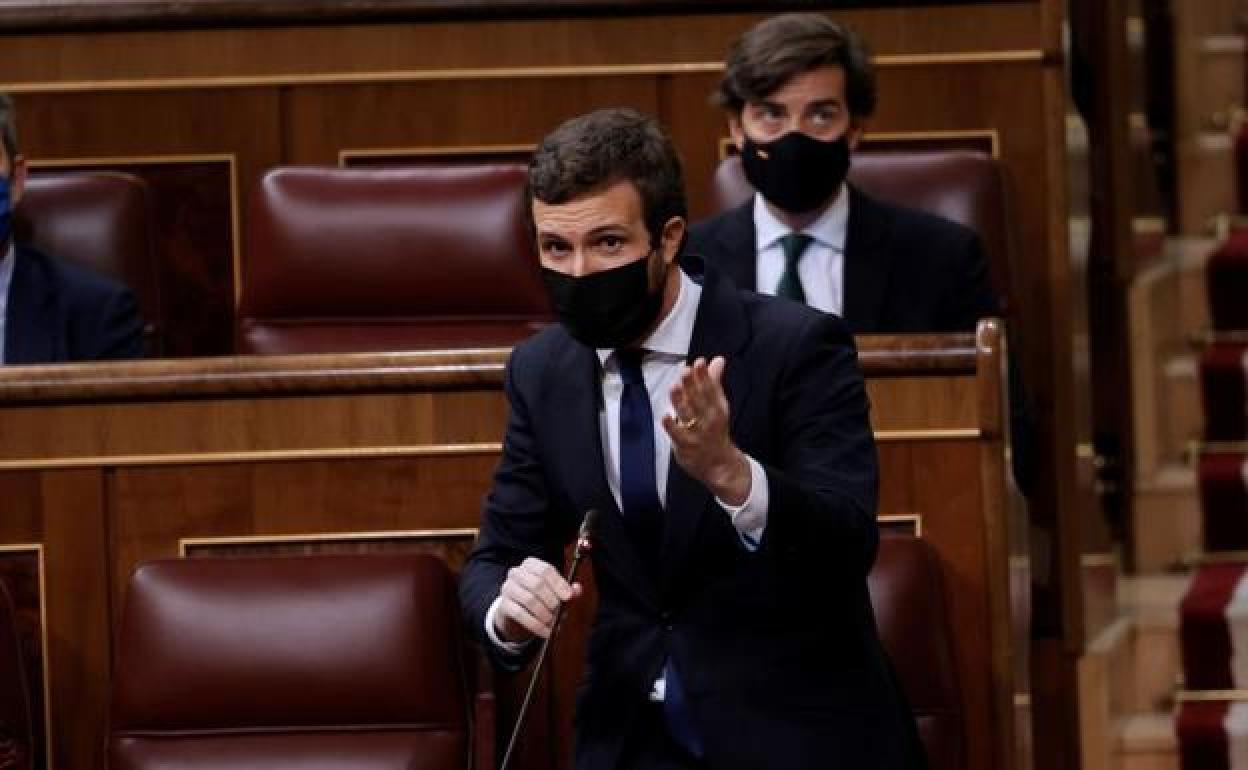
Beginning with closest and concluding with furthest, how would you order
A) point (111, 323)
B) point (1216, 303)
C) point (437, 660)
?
point (437, 660) → point (111, 323) → point (1216, 303)

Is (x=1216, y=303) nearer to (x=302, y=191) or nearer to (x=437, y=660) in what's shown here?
(x=302, y=191)

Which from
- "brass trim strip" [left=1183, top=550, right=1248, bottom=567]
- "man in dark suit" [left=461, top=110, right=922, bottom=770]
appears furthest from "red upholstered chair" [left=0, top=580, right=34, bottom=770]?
"brass trim strip" [left=1183, top=550, right=1248, bottom=567]

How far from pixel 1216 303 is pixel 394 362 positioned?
0.84m

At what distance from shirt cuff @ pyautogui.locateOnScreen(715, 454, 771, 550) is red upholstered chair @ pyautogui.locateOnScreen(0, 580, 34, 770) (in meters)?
0.45

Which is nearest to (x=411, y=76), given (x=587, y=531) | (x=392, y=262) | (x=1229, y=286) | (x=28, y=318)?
(x=392, y=262)

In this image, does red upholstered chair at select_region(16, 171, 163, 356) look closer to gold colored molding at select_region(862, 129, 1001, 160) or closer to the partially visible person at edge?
the partially visible person at edge

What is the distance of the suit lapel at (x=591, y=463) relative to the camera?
111 centimetres

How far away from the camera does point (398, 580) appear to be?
127 centimetres

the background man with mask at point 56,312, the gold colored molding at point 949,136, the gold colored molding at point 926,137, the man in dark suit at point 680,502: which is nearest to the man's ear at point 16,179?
the background man with mask at point 56,312

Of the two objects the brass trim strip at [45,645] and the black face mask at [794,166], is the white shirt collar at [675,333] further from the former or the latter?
the black face mask at [794,166]

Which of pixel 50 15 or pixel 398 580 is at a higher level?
pixel 50 15

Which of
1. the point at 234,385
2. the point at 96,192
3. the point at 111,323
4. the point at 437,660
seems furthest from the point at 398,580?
the point at 96,192

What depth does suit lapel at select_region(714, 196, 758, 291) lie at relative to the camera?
1.62 meters

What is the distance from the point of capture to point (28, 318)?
170 centimetres
